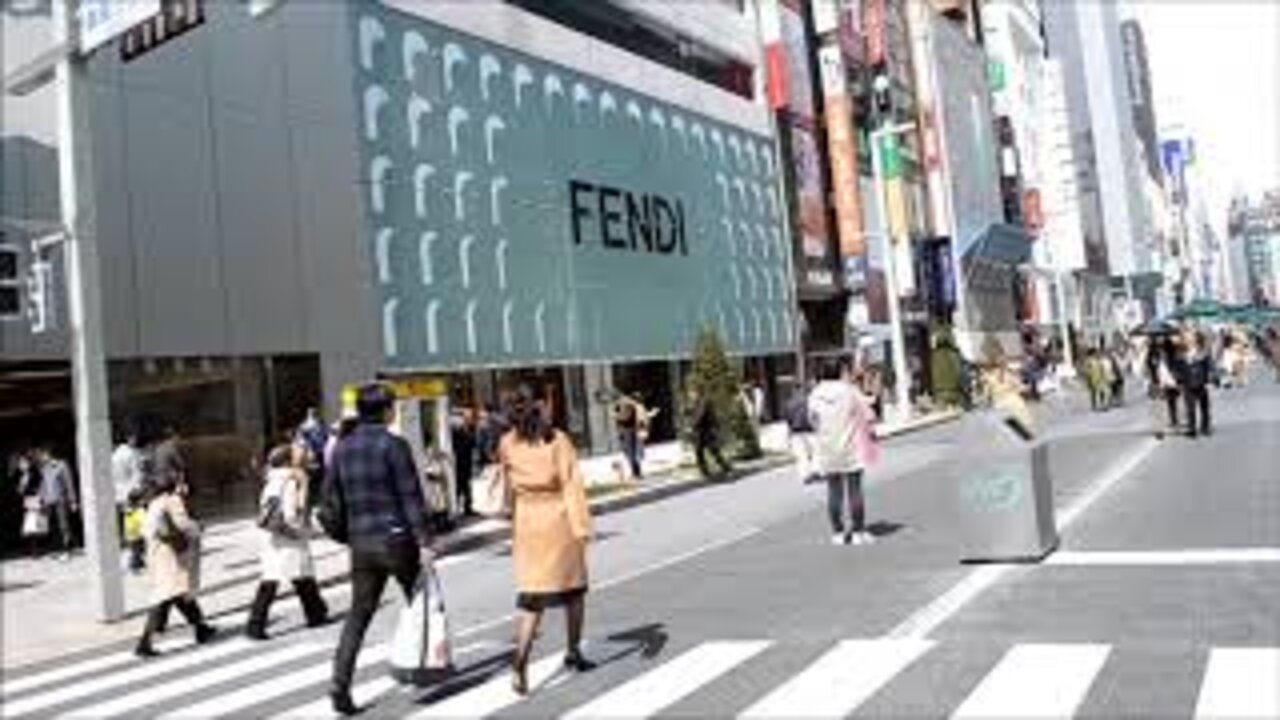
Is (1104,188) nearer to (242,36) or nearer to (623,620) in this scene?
(242,36)

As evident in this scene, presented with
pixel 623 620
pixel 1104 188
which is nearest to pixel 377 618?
pixel 623 620

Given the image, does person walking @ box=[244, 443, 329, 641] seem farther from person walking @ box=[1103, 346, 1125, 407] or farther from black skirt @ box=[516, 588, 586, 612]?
Result: person walking @ box=[1103, 346, 1125, 407]

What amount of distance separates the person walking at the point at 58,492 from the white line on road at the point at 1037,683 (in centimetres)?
1742

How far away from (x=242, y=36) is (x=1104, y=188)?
150 meters

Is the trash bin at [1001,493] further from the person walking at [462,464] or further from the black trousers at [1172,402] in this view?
the black trousers at [1172,402]

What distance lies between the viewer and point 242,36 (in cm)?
2962

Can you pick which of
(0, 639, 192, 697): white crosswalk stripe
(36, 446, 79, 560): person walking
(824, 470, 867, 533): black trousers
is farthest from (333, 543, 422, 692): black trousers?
(36, 446, 79, 560): person walking

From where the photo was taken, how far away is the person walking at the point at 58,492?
23625 mm

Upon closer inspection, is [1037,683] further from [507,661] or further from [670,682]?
[507,661]

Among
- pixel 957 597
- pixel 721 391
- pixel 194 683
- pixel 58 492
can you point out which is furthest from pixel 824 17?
pixel 194 683

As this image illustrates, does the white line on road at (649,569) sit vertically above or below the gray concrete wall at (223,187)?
below

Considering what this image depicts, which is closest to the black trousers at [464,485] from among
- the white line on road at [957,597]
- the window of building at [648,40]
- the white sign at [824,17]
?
the white line on road at [957,597]

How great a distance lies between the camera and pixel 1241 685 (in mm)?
8055

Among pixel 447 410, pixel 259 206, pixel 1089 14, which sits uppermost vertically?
pixel 1089 14
